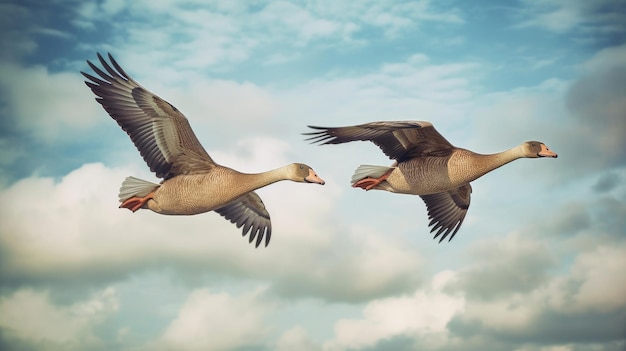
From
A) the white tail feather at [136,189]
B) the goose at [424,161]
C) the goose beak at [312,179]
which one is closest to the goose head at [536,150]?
the goose at [424,161]

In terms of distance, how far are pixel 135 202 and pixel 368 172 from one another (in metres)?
4.66

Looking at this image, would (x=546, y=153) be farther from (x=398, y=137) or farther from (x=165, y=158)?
(x=165, y=158)

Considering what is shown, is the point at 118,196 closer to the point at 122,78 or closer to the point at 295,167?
the point at 122,78

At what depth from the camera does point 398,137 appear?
62.4 feet

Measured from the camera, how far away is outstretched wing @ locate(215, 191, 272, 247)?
2111cm

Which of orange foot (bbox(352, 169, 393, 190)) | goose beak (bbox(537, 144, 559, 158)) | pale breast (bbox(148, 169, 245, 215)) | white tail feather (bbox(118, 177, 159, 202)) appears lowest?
pale breast (bbox(148, 169, 245, 215))

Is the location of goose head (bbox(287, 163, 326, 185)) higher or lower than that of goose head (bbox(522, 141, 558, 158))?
lower

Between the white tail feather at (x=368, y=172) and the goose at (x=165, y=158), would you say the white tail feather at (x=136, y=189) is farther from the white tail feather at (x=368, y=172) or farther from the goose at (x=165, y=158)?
the white tail feather at (x=368, y=172)

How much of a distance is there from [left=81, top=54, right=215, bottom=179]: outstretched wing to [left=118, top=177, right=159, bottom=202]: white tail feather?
0.60 m

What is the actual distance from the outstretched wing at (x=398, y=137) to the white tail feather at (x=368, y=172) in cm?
44

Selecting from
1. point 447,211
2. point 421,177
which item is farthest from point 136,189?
point 447,211

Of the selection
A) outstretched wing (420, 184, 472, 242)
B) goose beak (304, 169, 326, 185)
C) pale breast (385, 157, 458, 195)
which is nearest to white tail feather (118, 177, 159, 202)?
goose beak (304, 169, 326, 185)

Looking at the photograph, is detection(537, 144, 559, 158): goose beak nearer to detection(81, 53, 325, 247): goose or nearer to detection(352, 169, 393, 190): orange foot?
detection(352, 169, 393, 190): orange foot

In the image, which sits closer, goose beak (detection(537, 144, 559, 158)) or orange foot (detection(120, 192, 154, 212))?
orange foot (detection(120, 192, 154, 212))
